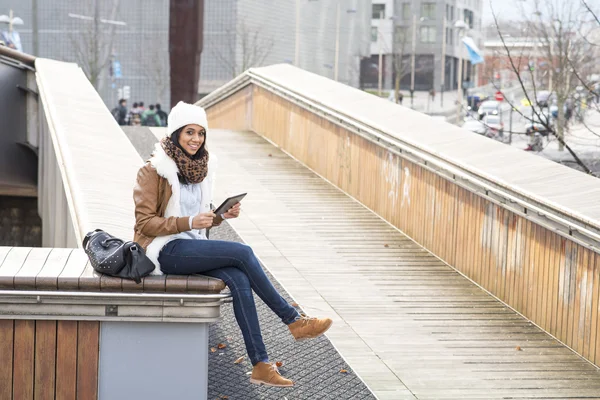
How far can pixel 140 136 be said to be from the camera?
17.5m

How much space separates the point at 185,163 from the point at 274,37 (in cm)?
7063

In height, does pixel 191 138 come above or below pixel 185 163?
above

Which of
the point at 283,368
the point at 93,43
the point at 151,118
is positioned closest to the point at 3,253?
the point at 283,368

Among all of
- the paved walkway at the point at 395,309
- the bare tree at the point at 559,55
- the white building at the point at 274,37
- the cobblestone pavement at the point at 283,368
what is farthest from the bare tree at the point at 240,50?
the cobblestone pavement at the point at 283,368

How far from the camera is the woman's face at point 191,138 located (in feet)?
17.2

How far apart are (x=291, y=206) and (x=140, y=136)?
Answer: 611 centimetres

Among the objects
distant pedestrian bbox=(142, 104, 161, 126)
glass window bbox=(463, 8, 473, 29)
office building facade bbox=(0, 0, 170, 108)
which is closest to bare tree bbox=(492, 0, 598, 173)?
distant pedestrian bbox=(142, 104, 161, 126)

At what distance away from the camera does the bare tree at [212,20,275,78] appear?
6825 centimetres

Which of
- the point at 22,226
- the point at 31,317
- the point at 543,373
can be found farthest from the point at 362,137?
the point at 31,317

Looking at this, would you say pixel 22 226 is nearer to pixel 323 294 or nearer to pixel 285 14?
pixel 323 294

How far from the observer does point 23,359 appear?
15.5 feet

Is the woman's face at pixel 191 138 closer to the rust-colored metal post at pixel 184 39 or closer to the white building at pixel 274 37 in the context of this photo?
the rust-colored metal post at pixel 184 39

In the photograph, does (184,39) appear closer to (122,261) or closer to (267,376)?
(267,376)

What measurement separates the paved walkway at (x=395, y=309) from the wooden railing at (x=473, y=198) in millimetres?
162
